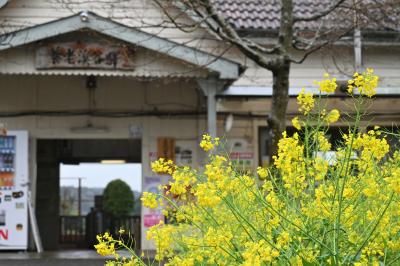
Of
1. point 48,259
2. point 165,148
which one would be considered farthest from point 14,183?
point 165,148

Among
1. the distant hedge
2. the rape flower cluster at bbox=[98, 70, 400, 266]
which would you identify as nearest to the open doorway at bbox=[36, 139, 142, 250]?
the distant hedge

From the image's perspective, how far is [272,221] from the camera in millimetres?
3775

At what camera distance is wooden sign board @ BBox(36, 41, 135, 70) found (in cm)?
998

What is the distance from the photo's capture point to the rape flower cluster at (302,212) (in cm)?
356

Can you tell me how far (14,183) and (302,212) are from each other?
8.48 metres

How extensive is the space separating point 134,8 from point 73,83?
190cm

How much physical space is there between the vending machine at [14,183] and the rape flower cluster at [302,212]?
754 cm

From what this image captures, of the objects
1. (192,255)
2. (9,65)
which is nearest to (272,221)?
(192,255)

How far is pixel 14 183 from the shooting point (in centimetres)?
1144

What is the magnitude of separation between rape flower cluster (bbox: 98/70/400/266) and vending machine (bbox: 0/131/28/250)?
7.54 meters

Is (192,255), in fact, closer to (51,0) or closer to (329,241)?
(329,241)

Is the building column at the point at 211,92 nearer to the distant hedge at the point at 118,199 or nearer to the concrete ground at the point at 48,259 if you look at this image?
the concrete ground at the point at 48,259

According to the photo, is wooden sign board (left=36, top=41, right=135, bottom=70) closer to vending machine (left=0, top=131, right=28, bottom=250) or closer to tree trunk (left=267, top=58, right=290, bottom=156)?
vending machine (left=0, top=131, right=28, bottom=250)

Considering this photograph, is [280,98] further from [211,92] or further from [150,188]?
[150,188]
